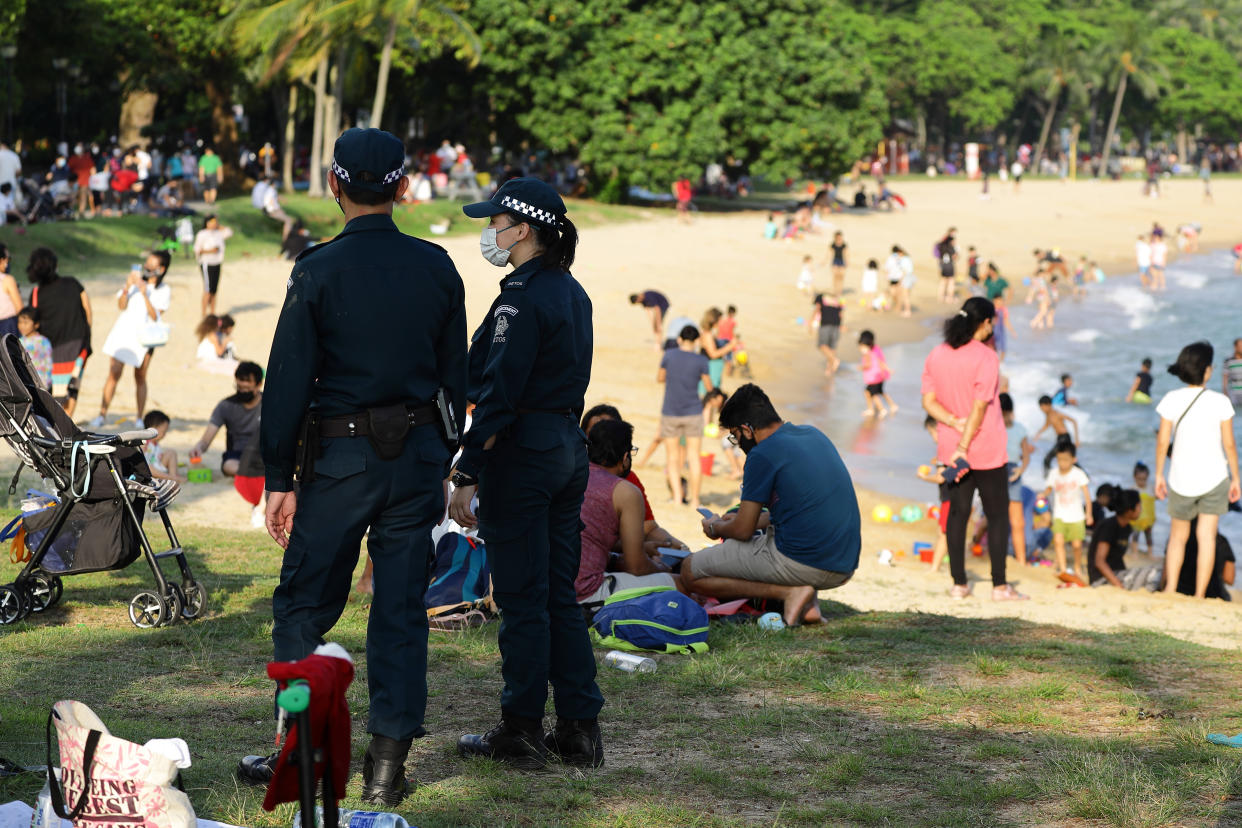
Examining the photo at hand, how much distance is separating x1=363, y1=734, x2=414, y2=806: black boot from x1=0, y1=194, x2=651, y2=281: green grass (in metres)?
16.9

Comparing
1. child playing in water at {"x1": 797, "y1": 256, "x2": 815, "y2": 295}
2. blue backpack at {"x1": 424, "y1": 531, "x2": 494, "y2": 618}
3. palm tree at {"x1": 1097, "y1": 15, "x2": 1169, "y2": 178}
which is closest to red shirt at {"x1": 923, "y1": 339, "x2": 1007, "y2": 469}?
blue backpack at {"x1": 424, "y1": 531, "x2": 494, "y2": 618}

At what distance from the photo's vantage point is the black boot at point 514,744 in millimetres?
4453

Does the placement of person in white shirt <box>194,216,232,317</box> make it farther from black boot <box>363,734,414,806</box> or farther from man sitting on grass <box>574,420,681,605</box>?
black boot <box>363,734,414,806</box>

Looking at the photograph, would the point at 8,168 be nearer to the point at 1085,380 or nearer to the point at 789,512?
the point at 1085,380

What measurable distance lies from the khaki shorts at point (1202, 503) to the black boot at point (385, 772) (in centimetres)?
672

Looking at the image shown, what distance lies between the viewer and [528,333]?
4.25 m

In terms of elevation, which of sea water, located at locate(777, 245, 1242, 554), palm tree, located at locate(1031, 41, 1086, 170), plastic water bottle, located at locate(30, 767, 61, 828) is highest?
palm tree, located at locate(1031, 41, 1086, 170)

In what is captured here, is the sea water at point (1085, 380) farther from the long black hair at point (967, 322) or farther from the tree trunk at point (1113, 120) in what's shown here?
the tree trunk at point (1113, 120)

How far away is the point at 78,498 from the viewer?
613cm

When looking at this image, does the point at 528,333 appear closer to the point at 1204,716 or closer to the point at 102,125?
the point at 1204,716

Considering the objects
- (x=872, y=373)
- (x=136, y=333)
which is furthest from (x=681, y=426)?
(x=872, y=373)

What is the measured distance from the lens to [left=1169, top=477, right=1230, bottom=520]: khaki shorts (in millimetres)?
9047

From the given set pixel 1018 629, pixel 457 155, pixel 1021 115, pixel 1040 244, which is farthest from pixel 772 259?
pixel 1021 115

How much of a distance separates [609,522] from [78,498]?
2.46 metres
